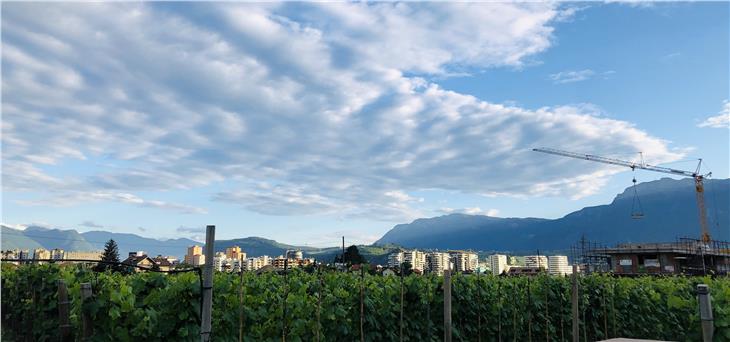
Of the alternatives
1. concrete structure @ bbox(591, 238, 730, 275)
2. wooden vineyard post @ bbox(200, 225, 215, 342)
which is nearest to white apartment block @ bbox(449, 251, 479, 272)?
wooden vineyard post @ bbox(200, 225, 215, 342)

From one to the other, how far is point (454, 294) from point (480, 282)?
930 mm

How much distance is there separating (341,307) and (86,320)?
11.0 feet

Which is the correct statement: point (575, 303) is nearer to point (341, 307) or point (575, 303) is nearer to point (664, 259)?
point (341, 307)

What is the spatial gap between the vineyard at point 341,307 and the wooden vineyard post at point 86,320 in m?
0.05

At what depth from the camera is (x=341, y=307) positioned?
7387mm

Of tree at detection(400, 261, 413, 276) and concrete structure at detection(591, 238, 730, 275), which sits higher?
tree at detection(400, 261, 413, 276)

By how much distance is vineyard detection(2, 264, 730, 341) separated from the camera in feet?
18.2

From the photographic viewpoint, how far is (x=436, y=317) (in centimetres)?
886

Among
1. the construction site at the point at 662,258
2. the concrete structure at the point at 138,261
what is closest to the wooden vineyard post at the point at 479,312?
the concrete structure at the point at 138,261

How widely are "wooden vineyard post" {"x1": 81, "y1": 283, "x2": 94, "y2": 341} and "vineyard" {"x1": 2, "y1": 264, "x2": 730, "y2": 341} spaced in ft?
0.16

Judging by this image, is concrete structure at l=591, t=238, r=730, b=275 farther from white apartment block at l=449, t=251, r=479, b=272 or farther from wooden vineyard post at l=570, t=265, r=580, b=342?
wooden vineyard post at l=570, t=265, r=580, b=342

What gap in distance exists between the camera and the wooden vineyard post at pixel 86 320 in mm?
5285

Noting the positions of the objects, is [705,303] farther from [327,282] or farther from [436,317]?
[327,282]

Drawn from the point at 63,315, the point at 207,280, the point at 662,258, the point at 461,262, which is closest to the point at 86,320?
the point at 63,315
